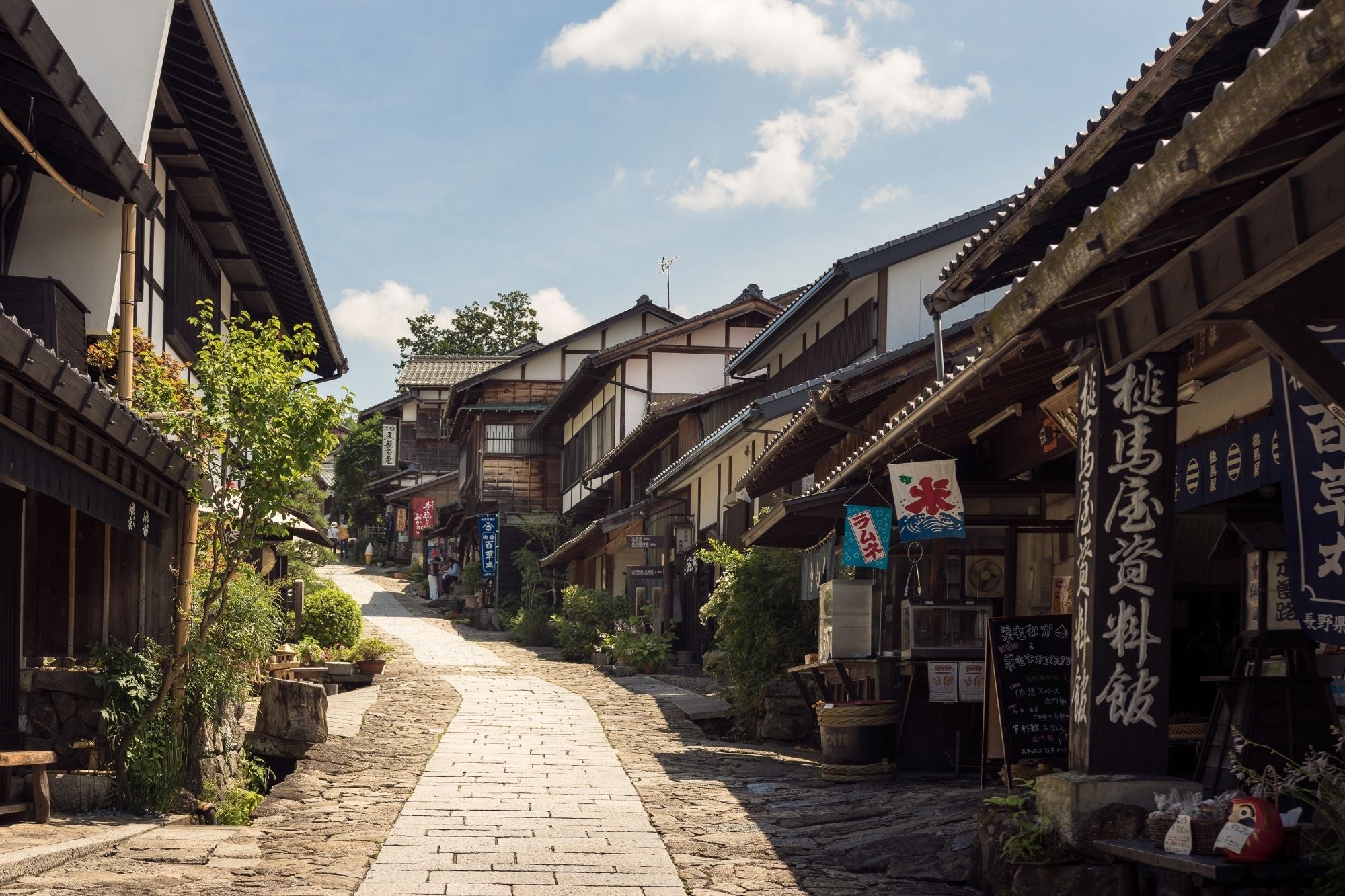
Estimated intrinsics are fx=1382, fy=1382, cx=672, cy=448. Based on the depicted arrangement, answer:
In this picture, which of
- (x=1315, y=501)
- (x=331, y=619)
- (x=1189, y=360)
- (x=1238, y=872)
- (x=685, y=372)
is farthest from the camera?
(x=685, y=372)

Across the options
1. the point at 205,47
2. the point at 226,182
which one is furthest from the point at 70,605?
the point at 226,182

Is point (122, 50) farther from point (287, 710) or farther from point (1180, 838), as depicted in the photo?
point (1180, 838)

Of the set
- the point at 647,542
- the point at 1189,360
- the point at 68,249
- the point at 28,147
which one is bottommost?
the point at 647,542

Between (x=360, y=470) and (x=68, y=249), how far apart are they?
59999 millimetres

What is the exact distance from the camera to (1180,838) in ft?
21.5

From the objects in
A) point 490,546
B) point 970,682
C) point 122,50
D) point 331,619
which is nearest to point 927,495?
point 970,682

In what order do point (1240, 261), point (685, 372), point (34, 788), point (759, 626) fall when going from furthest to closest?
point (685, 372)
point (759, 626)
point (34, 788)
point (1240, 261)

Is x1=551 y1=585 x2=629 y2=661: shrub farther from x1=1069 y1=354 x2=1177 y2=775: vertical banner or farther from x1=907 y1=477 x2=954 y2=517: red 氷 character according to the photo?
x1=1069 y1=354 x2=1177 y2=775: vertical banner

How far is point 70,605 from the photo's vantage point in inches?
476

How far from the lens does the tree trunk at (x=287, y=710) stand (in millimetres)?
13930

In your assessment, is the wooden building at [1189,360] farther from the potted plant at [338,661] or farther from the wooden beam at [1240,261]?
the potted plant at [338,661]

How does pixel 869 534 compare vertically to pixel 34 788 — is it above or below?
above

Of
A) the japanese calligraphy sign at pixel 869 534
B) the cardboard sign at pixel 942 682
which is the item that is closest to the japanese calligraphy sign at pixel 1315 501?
the japanese calligraphy sign at pixel 869 534

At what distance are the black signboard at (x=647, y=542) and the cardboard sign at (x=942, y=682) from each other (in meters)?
18.5
